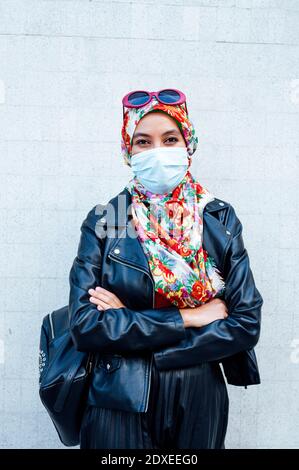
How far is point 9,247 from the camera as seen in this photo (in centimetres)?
331

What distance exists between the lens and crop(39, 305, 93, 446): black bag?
2.20 metres

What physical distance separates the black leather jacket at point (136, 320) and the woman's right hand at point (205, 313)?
0.10ft

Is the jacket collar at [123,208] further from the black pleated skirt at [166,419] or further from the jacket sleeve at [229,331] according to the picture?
the black pleated skirt at [166,419]

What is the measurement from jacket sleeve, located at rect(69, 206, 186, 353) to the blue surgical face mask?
1.56 ft

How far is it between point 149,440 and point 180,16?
2.38 metres

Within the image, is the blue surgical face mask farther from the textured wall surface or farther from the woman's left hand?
the textured wall surface

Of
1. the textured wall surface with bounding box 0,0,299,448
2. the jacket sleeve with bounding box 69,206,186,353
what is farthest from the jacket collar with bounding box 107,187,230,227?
the textured wall surface with bounding box 0,0,299,448

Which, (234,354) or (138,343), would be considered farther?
(234,354)

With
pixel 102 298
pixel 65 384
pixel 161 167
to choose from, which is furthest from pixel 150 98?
pixel 65 384

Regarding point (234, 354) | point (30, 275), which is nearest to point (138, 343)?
point (234, 354)

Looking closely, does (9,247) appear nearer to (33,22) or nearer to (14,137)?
(14,137)

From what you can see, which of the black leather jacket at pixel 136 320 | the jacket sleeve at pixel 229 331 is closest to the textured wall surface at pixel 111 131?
the black leather jacket at pixel 136 320

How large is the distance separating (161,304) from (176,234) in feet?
0.98

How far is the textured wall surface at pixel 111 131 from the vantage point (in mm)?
3234
